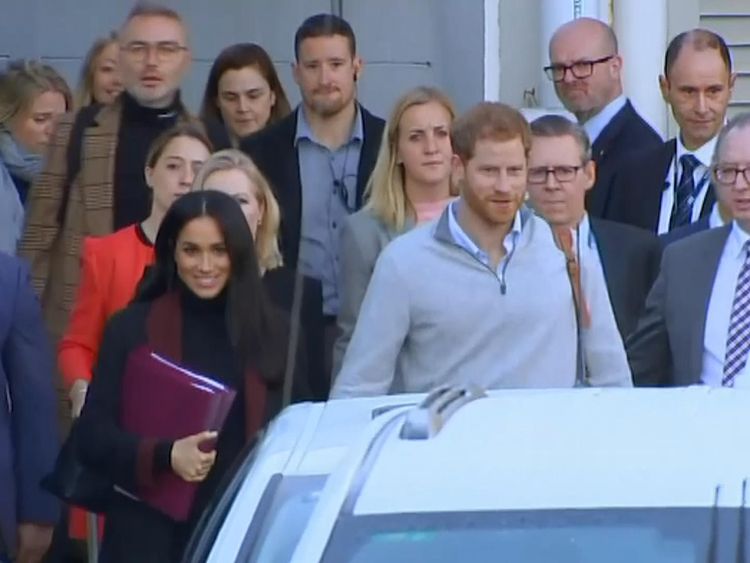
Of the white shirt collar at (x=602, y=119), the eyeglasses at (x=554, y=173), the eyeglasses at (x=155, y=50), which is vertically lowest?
the eyeglasses at (x=554, y=173)

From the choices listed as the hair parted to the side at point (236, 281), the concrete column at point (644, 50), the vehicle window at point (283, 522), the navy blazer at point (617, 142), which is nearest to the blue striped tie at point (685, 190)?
the navy blazer at point (617, 142)

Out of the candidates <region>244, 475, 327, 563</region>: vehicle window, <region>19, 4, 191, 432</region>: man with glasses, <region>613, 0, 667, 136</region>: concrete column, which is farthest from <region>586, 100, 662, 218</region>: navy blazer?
<region>244, 475, 327, 563</region>: vehicle window

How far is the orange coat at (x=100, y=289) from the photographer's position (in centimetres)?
684

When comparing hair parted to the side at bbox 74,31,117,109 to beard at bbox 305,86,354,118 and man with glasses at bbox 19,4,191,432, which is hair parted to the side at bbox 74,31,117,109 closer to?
man with glasses at bbox 19,4,191,432

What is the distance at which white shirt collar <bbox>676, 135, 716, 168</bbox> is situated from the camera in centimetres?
769

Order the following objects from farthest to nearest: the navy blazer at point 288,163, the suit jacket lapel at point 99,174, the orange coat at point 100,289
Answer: the navy blazer at point 288,163 → the suit jacket lapel at point 99,174 → the orange coat at point 100,289

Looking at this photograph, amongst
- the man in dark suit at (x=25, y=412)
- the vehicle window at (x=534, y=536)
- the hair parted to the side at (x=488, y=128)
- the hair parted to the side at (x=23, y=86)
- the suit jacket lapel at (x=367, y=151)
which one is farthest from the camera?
→ the hair parted to the side at (x=23, y=86)

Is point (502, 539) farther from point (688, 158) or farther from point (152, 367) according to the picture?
point (688, 158)

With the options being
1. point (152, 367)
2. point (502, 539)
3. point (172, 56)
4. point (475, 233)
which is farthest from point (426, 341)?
point (502, 539)

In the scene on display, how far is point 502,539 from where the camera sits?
11.3 feet

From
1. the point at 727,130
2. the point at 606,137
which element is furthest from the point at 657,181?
the point at 727,130

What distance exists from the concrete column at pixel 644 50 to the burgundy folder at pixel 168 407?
4.45m

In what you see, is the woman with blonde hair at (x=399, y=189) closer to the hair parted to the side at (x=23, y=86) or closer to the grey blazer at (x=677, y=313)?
the grey blazer at (x=677, y=313)

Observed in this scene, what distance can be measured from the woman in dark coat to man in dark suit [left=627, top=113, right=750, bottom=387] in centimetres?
121
